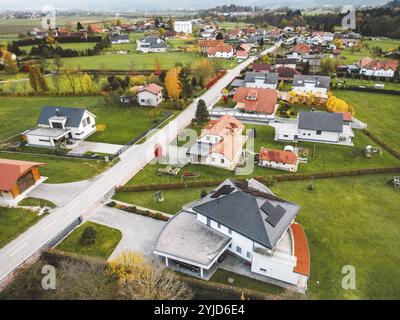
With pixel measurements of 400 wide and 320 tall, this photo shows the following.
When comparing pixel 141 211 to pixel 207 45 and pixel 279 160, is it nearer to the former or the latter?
pixel 279 160

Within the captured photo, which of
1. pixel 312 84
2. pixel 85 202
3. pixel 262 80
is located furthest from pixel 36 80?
pixel 312 84

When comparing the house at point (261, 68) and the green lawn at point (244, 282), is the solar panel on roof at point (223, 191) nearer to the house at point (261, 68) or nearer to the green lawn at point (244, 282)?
the green lawn at point (244, 282)

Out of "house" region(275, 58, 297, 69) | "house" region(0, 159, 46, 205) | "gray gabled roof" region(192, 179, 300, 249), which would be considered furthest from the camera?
"house" region(275, 58, 297, 69)

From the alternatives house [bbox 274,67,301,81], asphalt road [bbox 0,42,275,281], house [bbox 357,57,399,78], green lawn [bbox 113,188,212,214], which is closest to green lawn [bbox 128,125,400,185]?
green lawn [bbox 113,188,212,214]

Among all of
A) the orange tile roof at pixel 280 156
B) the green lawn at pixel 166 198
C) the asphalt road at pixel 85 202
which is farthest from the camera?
the orange tile roof at pixel 280 156

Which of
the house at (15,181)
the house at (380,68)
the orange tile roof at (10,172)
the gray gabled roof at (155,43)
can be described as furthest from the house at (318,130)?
the gray gabled roof at (155,43)

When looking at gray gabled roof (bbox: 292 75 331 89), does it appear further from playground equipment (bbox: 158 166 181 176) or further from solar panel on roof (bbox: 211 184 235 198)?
solar panel on roof (bbox: 211 184 235 198)
